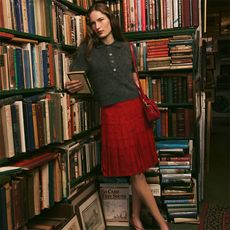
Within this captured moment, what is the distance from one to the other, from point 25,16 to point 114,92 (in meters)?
0.69

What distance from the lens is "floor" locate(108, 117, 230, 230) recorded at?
2.81m

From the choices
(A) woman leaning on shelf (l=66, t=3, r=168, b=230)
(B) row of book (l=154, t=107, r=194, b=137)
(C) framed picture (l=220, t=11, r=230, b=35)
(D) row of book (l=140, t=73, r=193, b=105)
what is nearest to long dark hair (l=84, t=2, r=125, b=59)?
(A) woman leaning on shelf (l=66, t=3, r=168, b=230)

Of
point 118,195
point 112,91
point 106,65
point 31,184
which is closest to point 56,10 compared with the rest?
point 106,65

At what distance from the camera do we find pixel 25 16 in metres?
1.71

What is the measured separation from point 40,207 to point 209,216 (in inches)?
52.6

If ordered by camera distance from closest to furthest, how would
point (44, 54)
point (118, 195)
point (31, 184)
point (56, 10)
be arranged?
point (31, 184)
point (44, 54)
point (56, 10)
point (118, 195)

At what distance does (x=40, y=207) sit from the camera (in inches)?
72.4

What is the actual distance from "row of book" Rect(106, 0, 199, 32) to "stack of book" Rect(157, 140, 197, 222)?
0.92m

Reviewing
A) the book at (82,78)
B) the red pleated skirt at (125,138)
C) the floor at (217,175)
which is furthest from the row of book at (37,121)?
the floor at (217,175)

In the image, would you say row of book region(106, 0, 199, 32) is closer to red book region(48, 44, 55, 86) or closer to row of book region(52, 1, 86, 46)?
row of book region(52, 1, 86, 46)

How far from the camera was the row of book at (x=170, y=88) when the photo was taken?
249cm

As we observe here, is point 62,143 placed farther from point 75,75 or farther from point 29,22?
point 29,22

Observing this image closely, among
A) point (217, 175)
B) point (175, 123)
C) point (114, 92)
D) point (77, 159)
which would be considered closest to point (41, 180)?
point (77, 159)

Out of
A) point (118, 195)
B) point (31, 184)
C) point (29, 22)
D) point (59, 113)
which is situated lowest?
point (118, 195)
